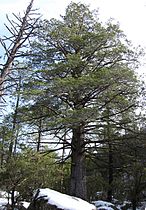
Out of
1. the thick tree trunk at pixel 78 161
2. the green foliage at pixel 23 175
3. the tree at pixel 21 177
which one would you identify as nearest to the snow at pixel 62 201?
the tree at pixel 21 177

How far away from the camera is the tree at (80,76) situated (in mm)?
16938

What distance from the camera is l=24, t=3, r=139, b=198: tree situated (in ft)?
55.6

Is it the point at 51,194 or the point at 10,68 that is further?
the point at 51,194

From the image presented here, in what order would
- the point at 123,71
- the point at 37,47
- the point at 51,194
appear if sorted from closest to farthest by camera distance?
the point at 51,194 < the point at 123,71 < the point at 37,47

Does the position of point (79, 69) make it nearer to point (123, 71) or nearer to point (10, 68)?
point (123, 71)

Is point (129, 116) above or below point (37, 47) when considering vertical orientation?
below

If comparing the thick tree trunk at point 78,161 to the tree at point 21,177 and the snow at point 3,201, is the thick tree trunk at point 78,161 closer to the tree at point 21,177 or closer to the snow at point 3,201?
the tree at point 21,177

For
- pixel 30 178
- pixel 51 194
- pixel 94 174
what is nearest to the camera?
pixel 51 194

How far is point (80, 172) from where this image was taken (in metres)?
19.2

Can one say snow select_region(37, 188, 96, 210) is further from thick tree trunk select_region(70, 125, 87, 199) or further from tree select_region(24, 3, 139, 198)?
thick tree trunk select_region(70, 125, 87, 199)

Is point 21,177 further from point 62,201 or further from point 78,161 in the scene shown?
point 62,201

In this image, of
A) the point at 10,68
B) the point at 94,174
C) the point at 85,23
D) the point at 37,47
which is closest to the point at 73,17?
the point at 85,23

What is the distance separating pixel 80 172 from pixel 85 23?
776 centimetres

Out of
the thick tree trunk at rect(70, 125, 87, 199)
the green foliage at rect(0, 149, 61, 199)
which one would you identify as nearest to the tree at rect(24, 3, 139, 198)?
the thick tree trunk at rect(70, 125, 87, 199)
